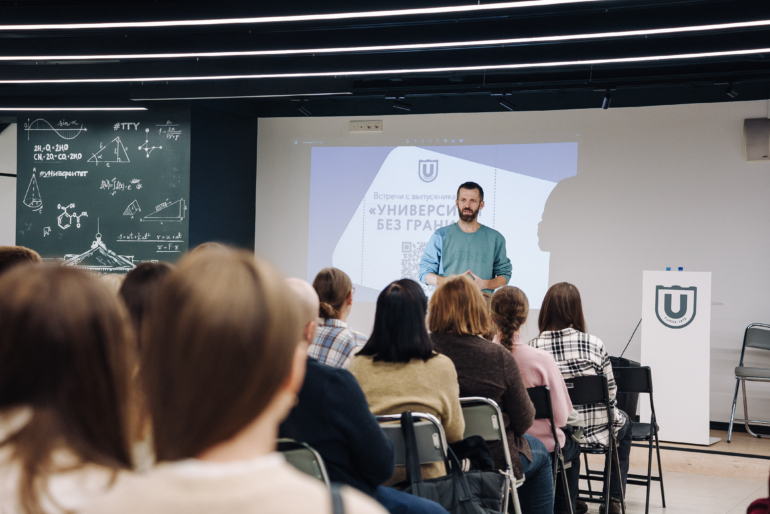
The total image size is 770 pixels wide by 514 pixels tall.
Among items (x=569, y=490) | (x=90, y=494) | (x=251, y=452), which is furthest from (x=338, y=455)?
(x=569, y=490)

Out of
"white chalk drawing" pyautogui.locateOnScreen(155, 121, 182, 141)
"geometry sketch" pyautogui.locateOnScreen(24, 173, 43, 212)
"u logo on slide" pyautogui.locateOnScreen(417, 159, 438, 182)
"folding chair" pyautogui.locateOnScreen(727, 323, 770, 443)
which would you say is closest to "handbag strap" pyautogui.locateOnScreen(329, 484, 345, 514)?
"folding chair" pyautogui.locateOnScreen(727, 323, 770, 443)

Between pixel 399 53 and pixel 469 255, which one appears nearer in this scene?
pixel 399 53

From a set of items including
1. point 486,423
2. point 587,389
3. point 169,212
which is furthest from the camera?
point 169,212

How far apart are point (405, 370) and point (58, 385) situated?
179 centimetres

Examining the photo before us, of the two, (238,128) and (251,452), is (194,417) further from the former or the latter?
(238,128)

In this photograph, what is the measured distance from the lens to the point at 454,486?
236 cm

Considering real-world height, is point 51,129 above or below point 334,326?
above

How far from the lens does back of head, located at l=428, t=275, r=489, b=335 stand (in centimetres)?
289

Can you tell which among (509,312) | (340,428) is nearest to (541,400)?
(509,312)

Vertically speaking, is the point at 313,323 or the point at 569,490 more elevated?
the point at 313,323

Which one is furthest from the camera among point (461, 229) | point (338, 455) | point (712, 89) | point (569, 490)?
point (461, 229)

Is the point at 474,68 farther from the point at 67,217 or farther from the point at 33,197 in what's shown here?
the point at 33,197

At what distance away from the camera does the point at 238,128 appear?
26.5 ft

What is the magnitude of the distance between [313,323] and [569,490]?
2.25 m
